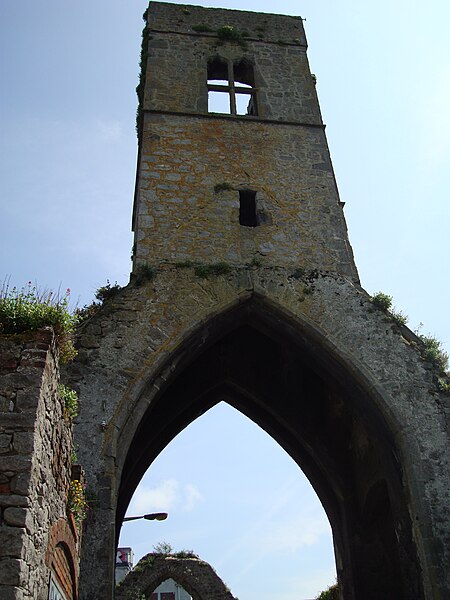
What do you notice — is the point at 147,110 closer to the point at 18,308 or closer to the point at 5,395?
the point at 18,308

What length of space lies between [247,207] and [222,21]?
530 cm

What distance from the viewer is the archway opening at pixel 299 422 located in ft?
33.8

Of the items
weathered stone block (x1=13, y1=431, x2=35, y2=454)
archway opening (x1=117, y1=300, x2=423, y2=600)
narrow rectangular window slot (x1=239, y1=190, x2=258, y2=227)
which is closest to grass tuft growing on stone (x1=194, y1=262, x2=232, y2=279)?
archway opening (x1=117, y1=300, x2=423, y2=600)

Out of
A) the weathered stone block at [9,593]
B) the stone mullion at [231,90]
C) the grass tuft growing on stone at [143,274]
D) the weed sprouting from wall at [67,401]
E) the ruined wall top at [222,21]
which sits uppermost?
the ruined wall top at [222,21]

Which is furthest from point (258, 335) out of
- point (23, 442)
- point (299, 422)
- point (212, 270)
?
point (23, 442)

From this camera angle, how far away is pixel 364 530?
1101 centimetres

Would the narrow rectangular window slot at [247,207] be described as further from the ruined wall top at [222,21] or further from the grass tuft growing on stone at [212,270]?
the ruined wall top at [222,21]

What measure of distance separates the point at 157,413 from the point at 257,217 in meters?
3.62

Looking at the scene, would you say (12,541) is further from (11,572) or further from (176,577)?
(176,577)

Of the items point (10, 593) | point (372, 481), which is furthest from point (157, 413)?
point (10, 593)

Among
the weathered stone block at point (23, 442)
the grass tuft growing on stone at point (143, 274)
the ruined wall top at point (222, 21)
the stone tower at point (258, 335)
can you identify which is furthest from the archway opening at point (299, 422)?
the ruined wall top at point (222, 21)

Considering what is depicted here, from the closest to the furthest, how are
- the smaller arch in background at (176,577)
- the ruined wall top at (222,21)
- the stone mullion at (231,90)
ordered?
1. the stone mullion at (231,90)
2. the ruined wall top at (222,21)
3. the smaller arch in background at (176,577)

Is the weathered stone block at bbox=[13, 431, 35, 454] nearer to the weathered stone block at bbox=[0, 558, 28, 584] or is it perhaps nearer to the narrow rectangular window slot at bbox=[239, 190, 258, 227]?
the weathered stone block at bbox=[0, 558, 28, 584]

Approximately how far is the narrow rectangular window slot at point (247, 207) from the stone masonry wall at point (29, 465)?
645cm
